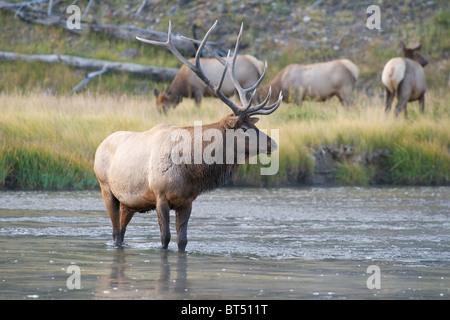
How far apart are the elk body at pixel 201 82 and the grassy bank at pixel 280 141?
203cm

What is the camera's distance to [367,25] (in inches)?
1027

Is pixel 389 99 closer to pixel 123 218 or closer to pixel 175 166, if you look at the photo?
pixel 123 218

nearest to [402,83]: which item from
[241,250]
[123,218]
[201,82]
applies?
[201,82]

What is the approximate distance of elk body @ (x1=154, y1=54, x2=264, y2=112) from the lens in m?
18.5

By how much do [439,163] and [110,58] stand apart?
39.2ft

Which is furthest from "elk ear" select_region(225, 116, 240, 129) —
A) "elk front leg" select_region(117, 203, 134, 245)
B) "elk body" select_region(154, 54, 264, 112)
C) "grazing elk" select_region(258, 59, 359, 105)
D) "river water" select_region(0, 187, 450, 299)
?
"grazing elk" select_region(258, 59, 359, 105)

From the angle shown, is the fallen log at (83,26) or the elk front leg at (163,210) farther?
the fallen log at (83,26)

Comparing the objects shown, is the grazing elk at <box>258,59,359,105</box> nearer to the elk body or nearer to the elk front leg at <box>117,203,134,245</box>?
the elk body

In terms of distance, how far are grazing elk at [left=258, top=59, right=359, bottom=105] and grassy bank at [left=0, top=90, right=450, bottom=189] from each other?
2.43 meters

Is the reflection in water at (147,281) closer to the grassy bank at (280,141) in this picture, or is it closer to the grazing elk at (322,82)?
the grassy bank at (280,141)

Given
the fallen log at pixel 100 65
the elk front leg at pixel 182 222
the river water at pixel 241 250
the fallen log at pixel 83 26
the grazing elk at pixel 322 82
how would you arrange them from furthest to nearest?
the fallen log at pixel 83 26 → the fallen log at pixel 100 65 → the grazing elk at pixel 322 82 → the elk front leg at pixel 182 222 → the river water at pixel 241 250

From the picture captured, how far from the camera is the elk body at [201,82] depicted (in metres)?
18.5

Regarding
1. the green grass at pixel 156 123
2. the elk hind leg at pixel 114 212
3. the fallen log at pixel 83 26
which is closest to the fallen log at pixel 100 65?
the green grass at pixel 156 123

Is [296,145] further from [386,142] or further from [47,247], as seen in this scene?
[47,247]
